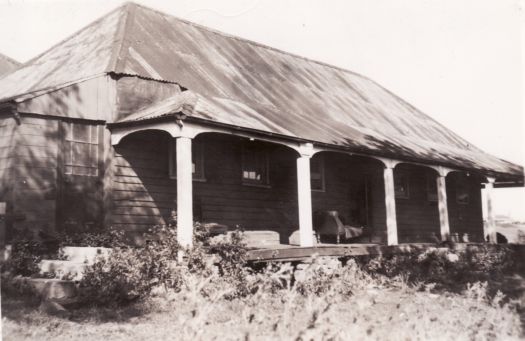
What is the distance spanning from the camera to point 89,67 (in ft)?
43.9

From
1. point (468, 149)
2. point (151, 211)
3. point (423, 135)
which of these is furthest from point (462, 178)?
point (151, 211)

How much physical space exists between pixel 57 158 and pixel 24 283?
12.0 ft

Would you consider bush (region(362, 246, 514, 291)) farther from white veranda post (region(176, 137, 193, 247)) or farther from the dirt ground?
white veranda post (region(176, 137, 193, 247))

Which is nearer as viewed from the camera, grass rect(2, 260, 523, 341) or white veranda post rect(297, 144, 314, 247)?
grass rect(2, 260, 523, 341)

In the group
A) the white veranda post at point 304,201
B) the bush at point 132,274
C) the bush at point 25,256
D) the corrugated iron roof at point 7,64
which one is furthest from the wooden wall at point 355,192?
the corrugated iron roof at point 7,64

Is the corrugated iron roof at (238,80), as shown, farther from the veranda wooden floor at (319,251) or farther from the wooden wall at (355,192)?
the veranda wooden floor at (319,251)

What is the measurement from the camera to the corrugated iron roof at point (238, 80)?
1348 cm

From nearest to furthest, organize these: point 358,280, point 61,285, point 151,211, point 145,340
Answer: point 145,340 < point 61,285 < point 358,280 < point 151,211

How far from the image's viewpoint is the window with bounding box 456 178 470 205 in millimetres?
23572

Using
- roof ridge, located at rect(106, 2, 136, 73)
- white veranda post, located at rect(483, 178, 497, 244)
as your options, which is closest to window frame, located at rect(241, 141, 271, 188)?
roof ridge, located at rect(106, 2, 136, 73)

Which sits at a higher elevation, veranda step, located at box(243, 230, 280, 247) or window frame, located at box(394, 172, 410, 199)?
window frame, located at box(394, 172, 410, 199)

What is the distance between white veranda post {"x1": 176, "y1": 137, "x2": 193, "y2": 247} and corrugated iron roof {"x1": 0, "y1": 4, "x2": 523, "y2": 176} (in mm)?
707

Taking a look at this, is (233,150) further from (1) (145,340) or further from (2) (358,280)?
(1) (145,340)

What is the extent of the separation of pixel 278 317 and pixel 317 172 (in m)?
13.3
